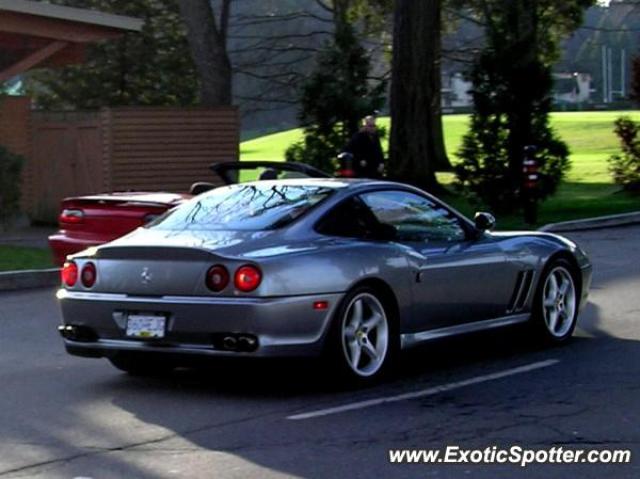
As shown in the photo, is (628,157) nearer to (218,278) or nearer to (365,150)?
(365,150)

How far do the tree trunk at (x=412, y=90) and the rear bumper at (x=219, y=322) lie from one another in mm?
17805

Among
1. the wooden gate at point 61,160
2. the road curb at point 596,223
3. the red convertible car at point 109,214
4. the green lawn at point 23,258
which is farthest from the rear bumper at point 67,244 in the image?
the road curb at point 596,223

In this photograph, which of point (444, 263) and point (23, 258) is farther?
point (23, 258)

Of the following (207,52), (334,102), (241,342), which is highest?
(207,52)

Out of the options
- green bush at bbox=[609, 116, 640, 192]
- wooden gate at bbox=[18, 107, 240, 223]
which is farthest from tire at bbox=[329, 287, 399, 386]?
green bush at bbox=[609, 116, 640, 192]

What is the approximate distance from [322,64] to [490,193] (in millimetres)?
5569

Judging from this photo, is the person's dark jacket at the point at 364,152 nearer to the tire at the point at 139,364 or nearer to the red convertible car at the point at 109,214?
the red convertible car at the point at 109,214

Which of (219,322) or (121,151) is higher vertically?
(121,151)

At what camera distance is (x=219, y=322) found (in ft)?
30.0

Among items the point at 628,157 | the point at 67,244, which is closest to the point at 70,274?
the point at 67,244

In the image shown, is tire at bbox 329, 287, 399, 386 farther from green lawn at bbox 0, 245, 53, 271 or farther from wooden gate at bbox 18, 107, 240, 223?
wooden gate at bbox 18, 107, 240, 223

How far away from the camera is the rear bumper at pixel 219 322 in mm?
9078

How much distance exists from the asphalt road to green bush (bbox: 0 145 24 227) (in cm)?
827

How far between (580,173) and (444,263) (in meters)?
30.1
